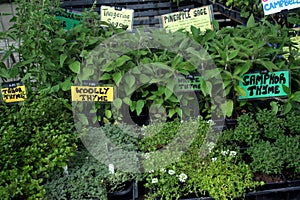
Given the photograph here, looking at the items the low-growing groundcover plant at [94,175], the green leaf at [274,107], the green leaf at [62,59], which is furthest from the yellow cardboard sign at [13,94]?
the green leaf at [274,107]

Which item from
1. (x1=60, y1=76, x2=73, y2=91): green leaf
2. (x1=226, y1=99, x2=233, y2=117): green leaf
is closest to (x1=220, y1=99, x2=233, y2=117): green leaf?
(x1=226, y1=99, x2=233, y2=117): green leaf

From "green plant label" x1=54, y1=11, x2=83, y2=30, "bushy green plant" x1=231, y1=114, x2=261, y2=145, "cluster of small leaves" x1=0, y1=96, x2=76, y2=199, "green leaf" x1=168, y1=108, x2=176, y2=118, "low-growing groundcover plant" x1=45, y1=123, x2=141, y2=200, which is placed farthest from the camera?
"green plant label" x1=54, y1=11, x2=83, y2=30

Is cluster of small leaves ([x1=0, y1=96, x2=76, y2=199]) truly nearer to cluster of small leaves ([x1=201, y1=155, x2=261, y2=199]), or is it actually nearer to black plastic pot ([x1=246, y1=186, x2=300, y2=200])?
cluster of small leaves ([x1=201, y1=155, x2=261, y2=199])

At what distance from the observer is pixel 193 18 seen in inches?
96.3

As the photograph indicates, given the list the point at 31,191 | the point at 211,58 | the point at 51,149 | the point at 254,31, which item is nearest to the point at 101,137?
the point at 51,149

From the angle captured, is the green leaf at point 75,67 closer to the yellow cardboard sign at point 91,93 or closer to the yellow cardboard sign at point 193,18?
the yellow cardboard sign at point 91,93

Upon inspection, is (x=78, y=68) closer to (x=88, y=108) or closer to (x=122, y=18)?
(x=88, y=108)

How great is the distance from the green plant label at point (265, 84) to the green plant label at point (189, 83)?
209mm

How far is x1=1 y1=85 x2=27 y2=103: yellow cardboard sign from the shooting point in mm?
1848

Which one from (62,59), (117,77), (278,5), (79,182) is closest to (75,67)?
(62,59)

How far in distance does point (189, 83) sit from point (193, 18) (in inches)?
28.9

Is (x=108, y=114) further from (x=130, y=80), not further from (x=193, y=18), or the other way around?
(x=193, y=18)

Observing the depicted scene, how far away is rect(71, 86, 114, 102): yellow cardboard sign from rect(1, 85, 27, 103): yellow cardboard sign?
240 mm

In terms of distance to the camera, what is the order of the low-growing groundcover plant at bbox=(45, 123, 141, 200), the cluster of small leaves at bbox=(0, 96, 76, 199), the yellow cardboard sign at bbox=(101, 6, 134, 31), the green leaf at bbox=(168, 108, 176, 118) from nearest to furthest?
the cluster of small leaves at bbox=(0, 96, 76, 199) < the low-growing groundcover plant at bbox=(45, 123, 141, 200) < the green leaf at bbox=(168, 108, 176, 118) < the yellow cardboard sign at bbox=(101, 6, 134, 31)
